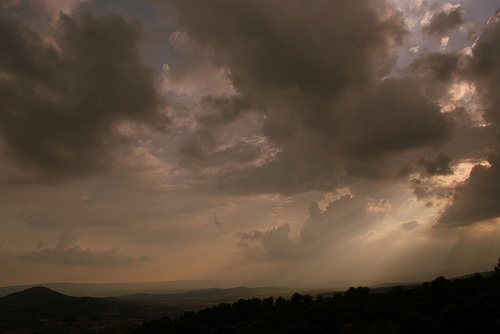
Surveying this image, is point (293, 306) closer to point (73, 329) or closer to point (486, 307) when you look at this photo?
point (486, 307)

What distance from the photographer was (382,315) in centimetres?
3372

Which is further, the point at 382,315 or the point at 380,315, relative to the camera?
the point at 380,315

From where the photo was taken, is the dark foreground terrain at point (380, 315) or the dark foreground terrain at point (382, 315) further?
the dark foreground terrain at point (380, 315)

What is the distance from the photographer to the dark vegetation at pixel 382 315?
24.6 metres

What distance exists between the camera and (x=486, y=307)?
28.3m

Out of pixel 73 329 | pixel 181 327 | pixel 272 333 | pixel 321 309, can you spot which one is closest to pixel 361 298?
pixel 321 309

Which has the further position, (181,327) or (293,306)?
(293,306)

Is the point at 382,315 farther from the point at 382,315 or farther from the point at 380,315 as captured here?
the point at 380,315

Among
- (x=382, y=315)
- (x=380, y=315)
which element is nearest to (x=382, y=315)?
(x=382, y=315)

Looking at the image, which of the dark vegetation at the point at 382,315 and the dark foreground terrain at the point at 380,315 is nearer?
the dark vegetation at the point at 382,315

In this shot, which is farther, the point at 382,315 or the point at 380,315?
the point at 380,315

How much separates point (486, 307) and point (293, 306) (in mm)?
29976

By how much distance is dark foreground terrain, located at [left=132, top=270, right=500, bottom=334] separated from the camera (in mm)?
24603

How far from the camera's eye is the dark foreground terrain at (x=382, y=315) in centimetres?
2460
